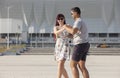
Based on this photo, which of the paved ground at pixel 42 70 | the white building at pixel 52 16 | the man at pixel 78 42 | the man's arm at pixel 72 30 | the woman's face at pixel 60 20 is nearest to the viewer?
the man's arm at pixel 72 30

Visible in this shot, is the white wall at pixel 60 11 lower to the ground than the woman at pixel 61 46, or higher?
higher

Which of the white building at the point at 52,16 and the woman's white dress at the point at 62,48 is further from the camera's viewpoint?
the white building at the point at 52,16

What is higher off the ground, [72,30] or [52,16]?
[52,16]

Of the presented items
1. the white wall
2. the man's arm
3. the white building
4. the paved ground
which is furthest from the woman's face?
the white wall

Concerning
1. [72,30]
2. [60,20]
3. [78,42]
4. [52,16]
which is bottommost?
[78,42]

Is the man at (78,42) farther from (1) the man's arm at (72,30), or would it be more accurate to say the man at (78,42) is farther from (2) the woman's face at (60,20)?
(2) the woman's face at (60,20)

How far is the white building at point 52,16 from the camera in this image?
72000 millimetres

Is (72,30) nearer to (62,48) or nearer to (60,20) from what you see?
(60,20)

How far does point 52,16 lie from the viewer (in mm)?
73625

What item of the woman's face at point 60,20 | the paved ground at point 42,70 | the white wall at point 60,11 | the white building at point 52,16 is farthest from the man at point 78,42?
the white wall at point 60,11

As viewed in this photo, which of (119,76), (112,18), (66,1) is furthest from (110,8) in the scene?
(119,76)

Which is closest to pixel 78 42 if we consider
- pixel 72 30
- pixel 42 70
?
pixel 72 30

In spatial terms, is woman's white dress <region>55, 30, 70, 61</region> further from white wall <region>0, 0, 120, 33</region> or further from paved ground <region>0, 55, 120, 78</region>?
white wall <region>0, 0, 120, 33</region>

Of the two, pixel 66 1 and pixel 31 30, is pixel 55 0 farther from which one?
pixel 31 30
